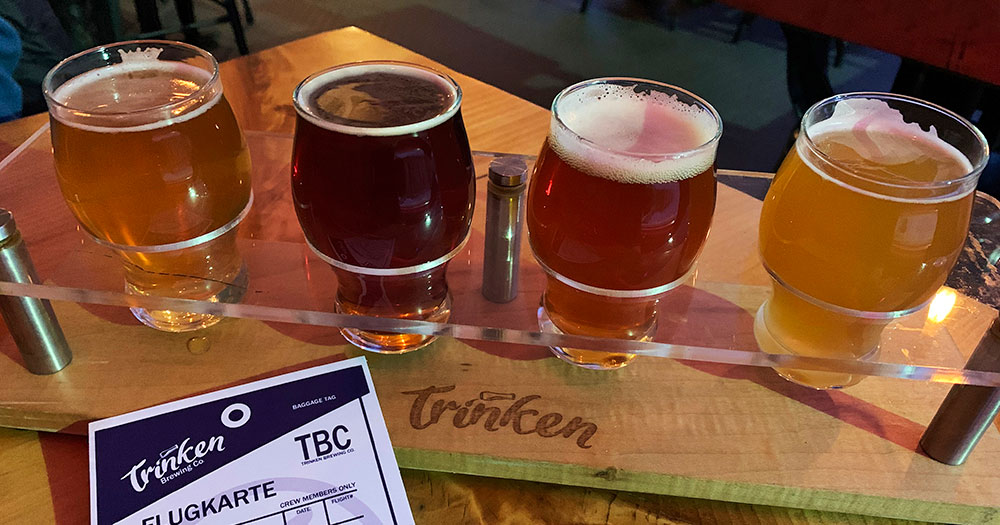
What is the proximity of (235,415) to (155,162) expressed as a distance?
0.79ft

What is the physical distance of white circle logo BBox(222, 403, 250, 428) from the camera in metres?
0.66

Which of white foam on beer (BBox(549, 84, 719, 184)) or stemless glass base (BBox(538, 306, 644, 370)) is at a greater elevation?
white foam on beer (BBox(549, 84, 719, 184))

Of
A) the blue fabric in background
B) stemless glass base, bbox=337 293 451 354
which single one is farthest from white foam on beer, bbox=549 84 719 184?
the blue fabric in background

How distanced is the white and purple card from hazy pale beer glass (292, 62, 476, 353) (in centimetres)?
→ 12

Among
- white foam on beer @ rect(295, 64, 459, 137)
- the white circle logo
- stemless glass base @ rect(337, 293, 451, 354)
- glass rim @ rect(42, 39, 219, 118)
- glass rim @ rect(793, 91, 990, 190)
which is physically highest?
glass rim @ rect(793, 91, 990, 190)

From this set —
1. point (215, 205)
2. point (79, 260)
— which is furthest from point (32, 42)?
point (215, 205)

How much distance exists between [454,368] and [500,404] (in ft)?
0.21

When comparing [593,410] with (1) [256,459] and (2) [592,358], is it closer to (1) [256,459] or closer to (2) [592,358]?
(2) [592,358]

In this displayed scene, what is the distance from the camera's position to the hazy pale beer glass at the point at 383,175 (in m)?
0.58

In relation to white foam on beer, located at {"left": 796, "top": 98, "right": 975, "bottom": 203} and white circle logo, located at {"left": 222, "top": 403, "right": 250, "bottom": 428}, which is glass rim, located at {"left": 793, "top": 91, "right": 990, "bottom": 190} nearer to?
white foam on beer, located at {"left": 796, "top": 98, "right": 975, "bottom": 203}

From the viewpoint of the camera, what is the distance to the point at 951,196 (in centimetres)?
56

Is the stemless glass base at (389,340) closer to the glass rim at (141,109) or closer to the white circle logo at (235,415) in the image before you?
the white circle logo at (235,415)

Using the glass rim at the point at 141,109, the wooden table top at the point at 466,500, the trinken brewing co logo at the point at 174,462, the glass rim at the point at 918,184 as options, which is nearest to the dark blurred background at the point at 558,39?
the glass rim at the point at 918,184

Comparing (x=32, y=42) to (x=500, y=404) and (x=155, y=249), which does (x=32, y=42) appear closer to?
(x=155, y=249)
